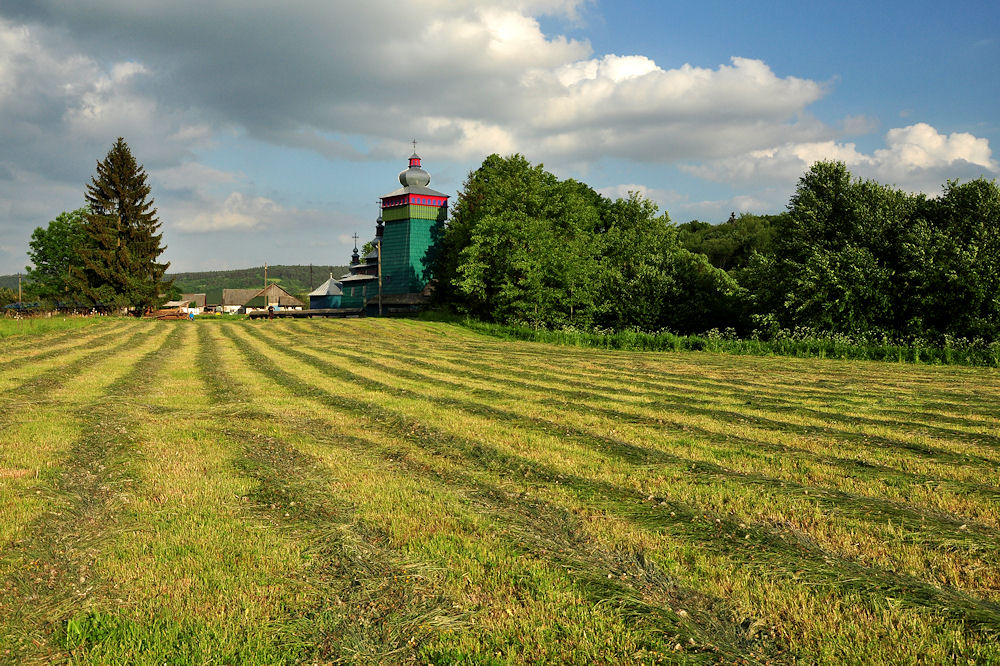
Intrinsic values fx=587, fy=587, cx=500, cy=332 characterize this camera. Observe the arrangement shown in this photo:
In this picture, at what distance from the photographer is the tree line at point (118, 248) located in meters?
59.9

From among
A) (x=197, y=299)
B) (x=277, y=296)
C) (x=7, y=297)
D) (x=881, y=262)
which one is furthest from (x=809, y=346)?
(x=197, y=299)

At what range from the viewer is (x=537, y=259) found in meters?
50.3

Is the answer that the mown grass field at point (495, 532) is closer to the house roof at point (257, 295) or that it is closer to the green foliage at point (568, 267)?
the green foliage at point (568, 267)

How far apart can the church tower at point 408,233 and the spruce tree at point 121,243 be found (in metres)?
24.4

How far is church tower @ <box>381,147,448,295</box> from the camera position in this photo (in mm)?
70938

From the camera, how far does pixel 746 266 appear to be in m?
48.5

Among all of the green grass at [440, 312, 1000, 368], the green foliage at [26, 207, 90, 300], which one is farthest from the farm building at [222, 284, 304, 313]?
the green grass at [440, 312, 1000, 368]

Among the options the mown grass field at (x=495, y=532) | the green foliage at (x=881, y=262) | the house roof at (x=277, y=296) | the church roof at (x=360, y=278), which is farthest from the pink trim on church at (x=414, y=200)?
the house roof at (x=277, y=296)

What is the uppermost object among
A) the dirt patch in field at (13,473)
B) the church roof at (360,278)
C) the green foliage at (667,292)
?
the church roof at (360,278)

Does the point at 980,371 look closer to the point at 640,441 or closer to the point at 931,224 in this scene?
the point at 931,224

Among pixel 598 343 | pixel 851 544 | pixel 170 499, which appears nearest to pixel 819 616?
pixel 851 544

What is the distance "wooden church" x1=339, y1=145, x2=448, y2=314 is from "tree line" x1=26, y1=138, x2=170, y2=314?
78.1 feet

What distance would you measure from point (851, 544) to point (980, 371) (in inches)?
896

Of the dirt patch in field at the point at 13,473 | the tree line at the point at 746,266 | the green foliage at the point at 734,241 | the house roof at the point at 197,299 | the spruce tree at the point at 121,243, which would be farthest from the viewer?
the house roof at the point at 197,299
